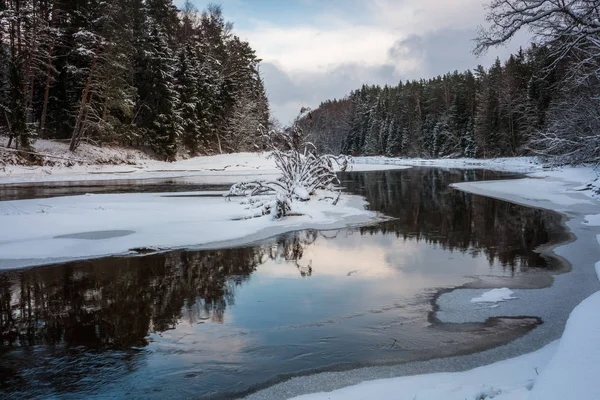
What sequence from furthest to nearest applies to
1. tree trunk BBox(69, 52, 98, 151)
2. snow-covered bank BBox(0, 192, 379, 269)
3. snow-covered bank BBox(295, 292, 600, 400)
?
tree trunk BBox(69, 52, 98, 151), snow-covered bank BBox(0, 192, 379, 269), snow-covered bank BBox(295, 292, 600, 400)

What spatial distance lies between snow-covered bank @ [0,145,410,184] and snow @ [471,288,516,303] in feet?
82.3

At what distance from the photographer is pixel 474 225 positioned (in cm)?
1434

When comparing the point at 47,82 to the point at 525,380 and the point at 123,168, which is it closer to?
the point at 123,168

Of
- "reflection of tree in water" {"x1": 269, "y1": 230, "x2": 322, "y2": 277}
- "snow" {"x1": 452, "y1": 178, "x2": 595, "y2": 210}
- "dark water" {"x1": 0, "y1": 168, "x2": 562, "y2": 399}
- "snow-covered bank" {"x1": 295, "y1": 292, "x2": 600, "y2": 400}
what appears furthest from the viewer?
"snow" {"x1": 452, "y1": 178, "x2": 595, "y2": 210}

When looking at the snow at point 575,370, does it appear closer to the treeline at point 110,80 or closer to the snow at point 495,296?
the snow at point 495,296

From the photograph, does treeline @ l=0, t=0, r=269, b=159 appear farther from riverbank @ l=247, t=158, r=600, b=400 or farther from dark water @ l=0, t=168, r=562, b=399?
riverbank @ l=247, t=158, r=600, b=400

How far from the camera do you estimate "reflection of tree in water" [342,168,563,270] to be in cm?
1094

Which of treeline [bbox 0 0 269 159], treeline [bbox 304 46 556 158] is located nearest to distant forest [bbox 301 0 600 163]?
treeline [bbox 304 46 556 158]

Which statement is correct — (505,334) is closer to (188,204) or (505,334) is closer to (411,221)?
(411,221)

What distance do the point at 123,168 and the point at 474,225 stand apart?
105ft

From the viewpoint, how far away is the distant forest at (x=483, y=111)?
8.97m

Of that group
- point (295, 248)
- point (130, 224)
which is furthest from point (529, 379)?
point (130, 224)

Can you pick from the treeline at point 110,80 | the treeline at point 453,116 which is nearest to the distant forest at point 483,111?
the treeline at point 453,116

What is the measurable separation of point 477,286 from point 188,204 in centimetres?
1217
